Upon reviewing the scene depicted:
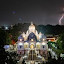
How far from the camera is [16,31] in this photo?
3844cm

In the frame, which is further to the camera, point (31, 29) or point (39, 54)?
point (31, 29)

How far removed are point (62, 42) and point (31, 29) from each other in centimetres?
459

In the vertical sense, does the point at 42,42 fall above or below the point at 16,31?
below

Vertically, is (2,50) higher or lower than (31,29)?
lower

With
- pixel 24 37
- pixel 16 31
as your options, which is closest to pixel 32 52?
pixel 24 37

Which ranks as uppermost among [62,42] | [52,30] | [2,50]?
[52,30]

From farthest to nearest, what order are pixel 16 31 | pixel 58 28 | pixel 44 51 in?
pixel 58 28 < pixel 16 31 < pixel 44 51

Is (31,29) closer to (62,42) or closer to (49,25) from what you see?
(62,42)

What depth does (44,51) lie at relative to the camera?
76.8 feet

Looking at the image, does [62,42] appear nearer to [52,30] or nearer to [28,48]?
[28,48]

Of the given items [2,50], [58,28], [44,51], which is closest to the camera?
[2,50]

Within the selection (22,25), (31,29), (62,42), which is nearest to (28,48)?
(31,29)

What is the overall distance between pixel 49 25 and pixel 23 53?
2305cm

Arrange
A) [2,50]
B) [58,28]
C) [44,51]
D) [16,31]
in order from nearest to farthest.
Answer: [2,50] < [44,51] < [16,31] < [58,28]
